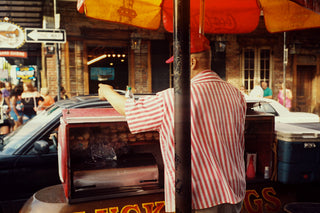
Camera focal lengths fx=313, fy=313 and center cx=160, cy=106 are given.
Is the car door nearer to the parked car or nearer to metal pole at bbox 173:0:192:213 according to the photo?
metal pole at bbox 173:0:192:213

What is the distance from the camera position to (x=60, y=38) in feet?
24.1

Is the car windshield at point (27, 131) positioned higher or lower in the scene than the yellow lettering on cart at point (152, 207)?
higher

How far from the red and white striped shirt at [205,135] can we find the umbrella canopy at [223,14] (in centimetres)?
147

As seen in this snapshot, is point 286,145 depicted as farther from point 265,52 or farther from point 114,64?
point 265,52

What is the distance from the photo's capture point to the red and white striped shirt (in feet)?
5.80

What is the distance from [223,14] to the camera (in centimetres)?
370

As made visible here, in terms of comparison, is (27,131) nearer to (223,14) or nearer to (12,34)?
(223,14)

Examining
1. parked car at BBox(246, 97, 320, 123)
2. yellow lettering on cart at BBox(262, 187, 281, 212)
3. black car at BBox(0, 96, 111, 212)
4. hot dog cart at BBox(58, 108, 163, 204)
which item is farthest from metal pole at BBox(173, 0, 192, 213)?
parked car at BBox(246, 97, 320, 123)

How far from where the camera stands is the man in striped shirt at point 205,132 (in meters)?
1.77

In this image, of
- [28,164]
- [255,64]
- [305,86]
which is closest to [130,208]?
[28,164]

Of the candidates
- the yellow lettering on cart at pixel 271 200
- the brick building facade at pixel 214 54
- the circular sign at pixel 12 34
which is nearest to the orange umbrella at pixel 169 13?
the yellow lettering on cart at pixel 271 200

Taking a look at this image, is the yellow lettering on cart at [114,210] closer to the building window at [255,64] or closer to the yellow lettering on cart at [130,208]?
the yellow lettering on cart at [130,208]

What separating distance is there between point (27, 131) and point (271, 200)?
3159mm

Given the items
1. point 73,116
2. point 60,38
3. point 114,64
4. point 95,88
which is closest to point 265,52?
point 114,64
